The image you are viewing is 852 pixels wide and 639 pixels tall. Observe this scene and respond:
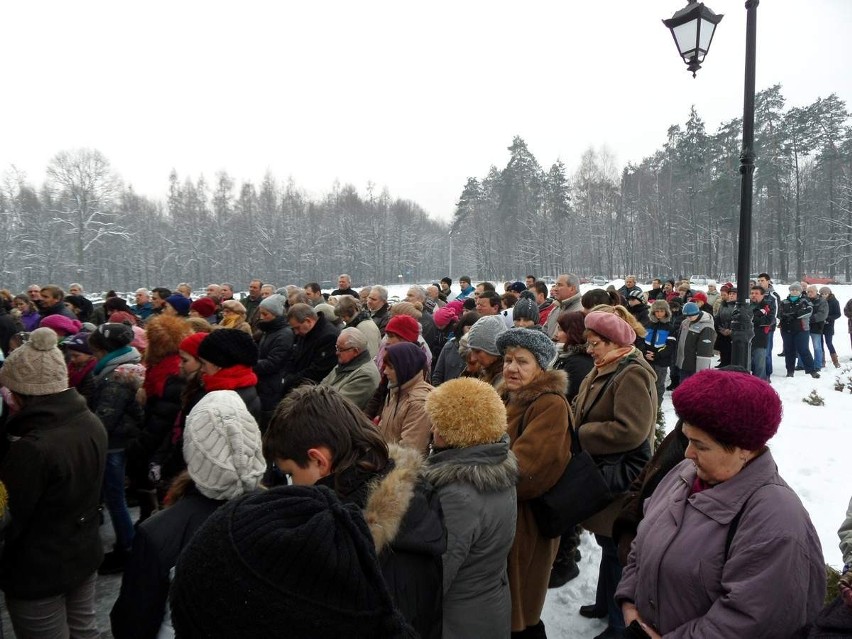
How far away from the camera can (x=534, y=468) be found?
288 cm

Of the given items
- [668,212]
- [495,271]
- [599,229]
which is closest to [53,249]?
[495,271]

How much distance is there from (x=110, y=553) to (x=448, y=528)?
3779mm

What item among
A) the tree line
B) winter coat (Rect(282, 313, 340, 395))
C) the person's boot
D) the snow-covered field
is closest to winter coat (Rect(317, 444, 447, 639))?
the snow-covered field

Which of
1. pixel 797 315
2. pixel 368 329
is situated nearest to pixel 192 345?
pixel 368 329

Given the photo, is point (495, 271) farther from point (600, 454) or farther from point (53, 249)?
point (600, 454)

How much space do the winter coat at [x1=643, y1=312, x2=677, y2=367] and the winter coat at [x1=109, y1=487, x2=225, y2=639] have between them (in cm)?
834

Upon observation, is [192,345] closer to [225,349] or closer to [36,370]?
[225,349]

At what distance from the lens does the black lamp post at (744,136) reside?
5.01m

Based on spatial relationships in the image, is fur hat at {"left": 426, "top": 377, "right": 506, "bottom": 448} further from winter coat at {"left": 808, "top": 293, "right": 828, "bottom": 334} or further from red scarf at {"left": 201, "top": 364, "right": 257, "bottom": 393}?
winter coat at {"left": 808, "top": 293, "right": 828, "bottom": 334}

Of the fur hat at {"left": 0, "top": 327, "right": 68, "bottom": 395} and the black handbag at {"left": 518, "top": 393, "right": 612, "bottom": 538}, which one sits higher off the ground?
the fur hat at {"left": 0, "top": 327, "right": 68, "bottom": 395}

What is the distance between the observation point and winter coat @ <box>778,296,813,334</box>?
11.9 m

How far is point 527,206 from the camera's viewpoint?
58.8 m

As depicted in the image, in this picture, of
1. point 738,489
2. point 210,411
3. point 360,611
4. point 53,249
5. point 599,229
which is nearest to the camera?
point 360,611

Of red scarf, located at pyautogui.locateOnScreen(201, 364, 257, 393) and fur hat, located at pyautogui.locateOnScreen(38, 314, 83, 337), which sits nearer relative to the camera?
red scarf, located at pyautogui.locateOnScreen(201, 364, 257, 393)
